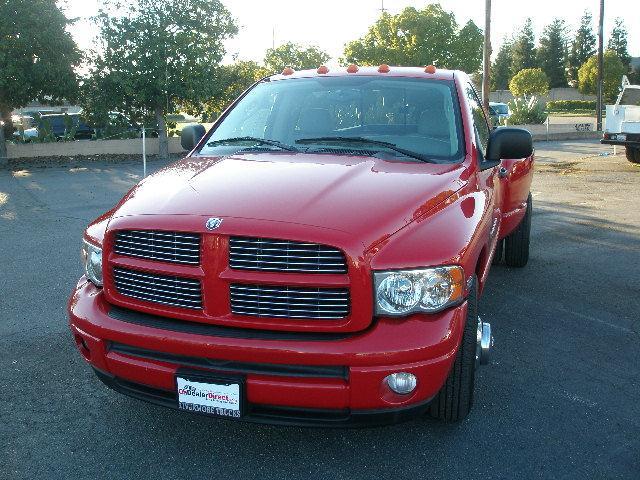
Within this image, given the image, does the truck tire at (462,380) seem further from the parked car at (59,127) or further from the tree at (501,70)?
the tree at (501,70)

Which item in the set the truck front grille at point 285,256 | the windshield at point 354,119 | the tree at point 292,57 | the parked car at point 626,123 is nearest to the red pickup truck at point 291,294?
the truck front grille at point 285,256

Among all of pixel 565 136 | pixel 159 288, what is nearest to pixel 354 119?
pixel 159 288

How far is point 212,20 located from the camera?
20.5 m

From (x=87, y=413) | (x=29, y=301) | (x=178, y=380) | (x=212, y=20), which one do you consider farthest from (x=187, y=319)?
(x=212, y=20)

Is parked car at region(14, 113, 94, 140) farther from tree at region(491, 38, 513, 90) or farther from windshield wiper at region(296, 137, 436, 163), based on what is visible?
tree at region(491, 38, 513, 90)

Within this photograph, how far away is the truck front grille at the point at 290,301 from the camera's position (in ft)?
9.09

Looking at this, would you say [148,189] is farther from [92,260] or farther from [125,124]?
[125,124]

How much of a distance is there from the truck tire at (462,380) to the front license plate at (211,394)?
2.99 feet

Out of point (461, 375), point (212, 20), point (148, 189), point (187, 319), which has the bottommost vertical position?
point (461, 375)

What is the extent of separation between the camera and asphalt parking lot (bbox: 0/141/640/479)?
3094 mm

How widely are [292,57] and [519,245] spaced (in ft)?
67.2

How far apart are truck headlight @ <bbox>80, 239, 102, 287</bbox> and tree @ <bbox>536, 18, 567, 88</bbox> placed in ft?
288

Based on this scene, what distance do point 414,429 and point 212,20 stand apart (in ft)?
62.3

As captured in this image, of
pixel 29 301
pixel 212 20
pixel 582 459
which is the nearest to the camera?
pixel 582 459
